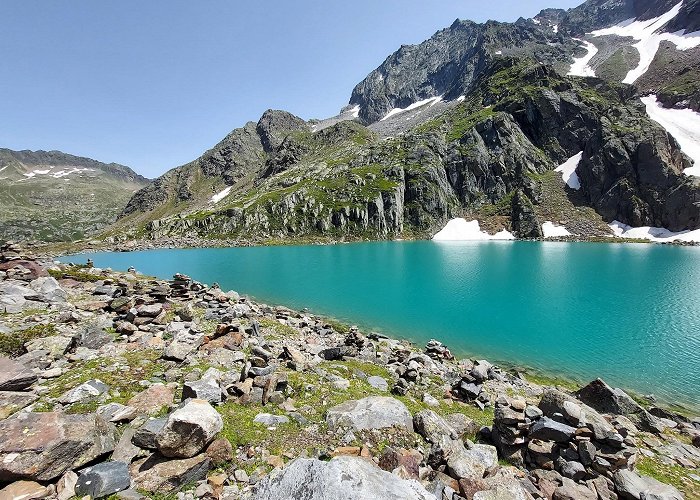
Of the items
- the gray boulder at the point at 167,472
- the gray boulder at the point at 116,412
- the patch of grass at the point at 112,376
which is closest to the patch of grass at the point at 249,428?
the gray boulder at the point at 167,472

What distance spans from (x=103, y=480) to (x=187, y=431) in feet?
5.80

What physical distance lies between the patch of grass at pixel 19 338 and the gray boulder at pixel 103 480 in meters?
11.3

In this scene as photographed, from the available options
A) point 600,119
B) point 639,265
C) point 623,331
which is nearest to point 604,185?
point 600,119

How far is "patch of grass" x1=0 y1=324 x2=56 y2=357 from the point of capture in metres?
14.2

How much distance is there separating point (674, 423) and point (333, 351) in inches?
821

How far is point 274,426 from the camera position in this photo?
34.6ft

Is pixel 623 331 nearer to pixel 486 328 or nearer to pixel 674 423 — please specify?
pixel 486 328

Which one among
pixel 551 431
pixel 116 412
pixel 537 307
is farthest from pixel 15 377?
pixel 537 307

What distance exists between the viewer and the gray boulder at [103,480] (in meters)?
6.73

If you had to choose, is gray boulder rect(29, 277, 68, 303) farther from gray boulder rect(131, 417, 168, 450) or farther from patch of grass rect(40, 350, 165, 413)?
gray boulder rect(131, 417, 168, 450)

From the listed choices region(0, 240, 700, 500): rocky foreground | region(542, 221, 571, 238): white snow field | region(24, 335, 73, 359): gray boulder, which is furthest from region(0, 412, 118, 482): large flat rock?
region(542, 221, 571, 238): white snow field

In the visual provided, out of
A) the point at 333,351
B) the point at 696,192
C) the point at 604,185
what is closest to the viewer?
the point at 333,351

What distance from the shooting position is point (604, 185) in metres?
179

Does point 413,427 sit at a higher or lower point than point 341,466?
lower
